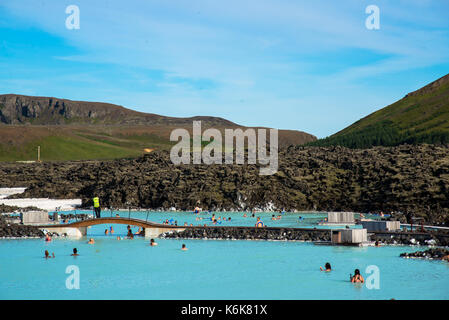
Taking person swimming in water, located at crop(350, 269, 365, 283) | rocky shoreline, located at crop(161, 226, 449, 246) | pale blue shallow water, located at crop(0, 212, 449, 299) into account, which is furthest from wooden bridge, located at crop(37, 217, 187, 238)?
person swimming in water, located at crop(350, 269, 365, 283)

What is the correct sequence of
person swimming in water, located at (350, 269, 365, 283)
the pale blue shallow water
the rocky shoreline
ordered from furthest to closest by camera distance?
the rocky shoreline
person swimming in water, located at (350, 269, 365, 283)
the pale blue shallow water

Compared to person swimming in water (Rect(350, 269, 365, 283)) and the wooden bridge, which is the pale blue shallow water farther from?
the wooden bridge

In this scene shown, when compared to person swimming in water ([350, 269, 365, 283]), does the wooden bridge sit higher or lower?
higher

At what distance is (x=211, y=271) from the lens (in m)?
44.6

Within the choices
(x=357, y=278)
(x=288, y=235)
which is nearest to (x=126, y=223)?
(x=288, y=235)

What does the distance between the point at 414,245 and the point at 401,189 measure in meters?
41.5

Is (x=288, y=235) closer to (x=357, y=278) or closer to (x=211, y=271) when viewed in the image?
(x=211, y=271)

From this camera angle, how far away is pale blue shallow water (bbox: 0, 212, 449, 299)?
37375 millimetres

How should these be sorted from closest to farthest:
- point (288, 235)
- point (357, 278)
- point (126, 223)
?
point (357, 278) < point (288, 235) < point (126, 223)

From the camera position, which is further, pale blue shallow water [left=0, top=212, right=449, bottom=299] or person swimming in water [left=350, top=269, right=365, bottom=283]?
person swimming in water [left=350, top=269, right=365, bottom=283]

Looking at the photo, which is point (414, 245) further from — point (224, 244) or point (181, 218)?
point (181, 218)

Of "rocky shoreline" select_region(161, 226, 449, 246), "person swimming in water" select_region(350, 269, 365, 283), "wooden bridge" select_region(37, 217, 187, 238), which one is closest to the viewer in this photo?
"person swimming in water" select_region(350, 269, 365, 283)

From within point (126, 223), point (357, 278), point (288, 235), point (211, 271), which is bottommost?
point (211, 271)

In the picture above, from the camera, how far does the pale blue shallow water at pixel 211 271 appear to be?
3738 centimetres
